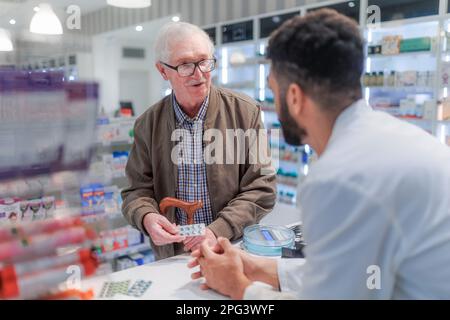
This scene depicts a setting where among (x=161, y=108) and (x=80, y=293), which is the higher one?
(x=161, y=108)

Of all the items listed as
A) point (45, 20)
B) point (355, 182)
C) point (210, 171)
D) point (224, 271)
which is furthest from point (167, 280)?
point (45, 20)

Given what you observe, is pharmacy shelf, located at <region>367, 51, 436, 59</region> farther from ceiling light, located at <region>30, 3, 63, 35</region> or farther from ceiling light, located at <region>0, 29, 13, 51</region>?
ceiling light, located at <region>0, 29, 13, 51</region>

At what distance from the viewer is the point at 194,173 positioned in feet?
5.99

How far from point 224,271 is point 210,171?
0.65 m

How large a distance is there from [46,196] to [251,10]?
6020mm

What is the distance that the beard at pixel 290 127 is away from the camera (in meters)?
1.10

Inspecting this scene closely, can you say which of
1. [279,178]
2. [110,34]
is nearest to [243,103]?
[279,178]

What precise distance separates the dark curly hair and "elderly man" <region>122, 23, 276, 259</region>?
801 mm

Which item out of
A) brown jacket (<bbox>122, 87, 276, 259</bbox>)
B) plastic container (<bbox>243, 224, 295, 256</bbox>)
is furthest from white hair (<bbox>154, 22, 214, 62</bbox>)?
plastic container (<bbox>243, 224, 295, 256</bbox>)

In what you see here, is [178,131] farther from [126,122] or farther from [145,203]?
[126,122]

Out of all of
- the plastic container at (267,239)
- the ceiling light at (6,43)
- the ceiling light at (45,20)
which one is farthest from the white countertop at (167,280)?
the ceiling light at (45,20)

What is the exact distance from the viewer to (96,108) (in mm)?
920

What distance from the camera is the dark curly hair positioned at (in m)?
0.98

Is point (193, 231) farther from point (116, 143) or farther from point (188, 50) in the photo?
point (116, 143)
